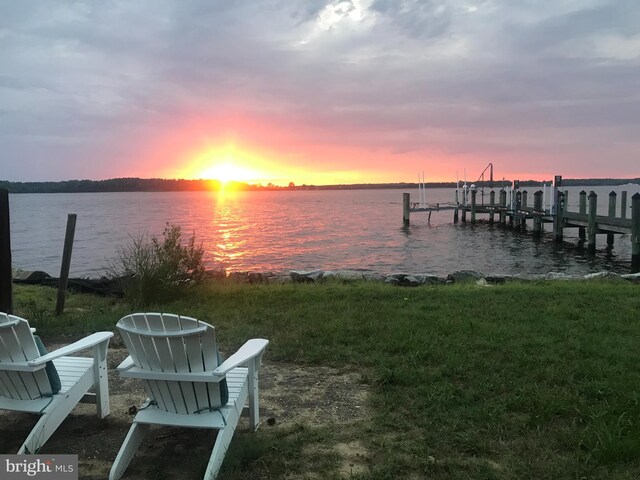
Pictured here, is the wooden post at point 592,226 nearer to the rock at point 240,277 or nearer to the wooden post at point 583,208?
the wooden post at point 583,208

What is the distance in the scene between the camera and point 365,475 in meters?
3.03

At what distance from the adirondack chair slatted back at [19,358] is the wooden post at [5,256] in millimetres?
3610

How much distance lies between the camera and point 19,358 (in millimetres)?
3303

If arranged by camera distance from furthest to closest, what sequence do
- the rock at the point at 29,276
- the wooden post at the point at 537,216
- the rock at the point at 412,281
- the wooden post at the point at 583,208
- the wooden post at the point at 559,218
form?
1. the wooden post at the point at 537,216
2. the wooden post at the point at 559,218
3. the wooden post at the point at 583,208
4. the rock at the point at 29,276
5. the rock at the point at 412,281

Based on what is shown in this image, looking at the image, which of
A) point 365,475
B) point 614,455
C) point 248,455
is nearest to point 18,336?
point 248,455

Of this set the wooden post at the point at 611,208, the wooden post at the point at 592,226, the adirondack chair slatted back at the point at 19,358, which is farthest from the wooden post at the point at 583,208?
the adirondack chair slatted back at the point at 19,358

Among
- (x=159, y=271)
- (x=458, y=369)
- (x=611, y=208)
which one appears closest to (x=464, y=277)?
(x=159, y=271)

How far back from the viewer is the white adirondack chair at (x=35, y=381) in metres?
3.26

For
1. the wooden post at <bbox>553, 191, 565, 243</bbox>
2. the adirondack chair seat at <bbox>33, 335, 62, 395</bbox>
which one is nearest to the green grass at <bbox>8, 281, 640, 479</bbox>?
the adirondack chair seat at <bbox>33, 335, 62, 395</bbox>

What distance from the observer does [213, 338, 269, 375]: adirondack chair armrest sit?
10.1 ft

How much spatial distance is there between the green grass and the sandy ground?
16 cm

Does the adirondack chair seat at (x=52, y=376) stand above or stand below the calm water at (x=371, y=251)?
above

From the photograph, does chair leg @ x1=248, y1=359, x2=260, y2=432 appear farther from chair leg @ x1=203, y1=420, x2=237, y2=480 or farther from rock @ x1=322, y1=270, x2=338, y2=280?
rock @ x1=322, y1=270, x2=338, y2=280

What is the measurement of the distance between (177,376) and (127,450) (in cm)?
58
